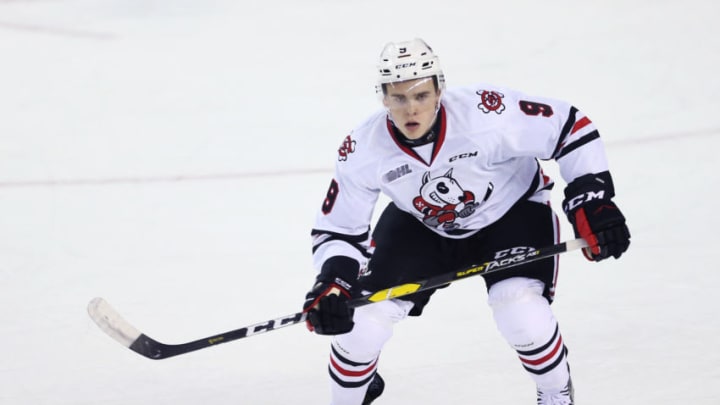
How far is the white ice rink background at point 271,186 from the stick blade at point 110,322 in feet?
1.45

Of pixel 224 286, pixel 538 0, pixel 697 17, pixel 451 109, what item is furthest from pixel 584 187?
pixel 538 0

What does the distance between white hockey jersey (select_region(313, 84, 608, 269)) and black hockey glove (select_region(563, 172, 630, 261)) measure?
0.13 ft

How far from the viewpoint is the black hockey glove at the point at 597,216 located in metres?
2.80

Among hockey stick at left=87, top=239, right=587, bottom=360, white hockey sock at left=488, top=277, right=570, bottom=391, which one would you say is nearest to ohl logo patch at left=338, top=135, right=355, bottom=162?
hockey stick at left=87, top=239, right=587, bottom=360

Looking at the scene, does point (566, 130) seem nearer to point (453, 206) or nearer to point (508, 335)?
point (453, 206)

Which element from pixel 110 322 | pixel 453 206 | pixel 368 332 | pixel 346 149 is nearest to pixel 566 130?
pixel 453 206

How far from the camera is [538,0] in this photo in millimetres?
7371

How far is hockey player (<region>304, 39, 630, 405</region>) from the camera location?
9.20 ft

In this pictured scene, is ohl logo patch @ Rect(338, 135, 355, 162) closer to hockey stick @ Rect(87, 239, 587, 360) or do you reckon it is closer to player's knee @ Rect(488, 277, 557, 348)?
hockey stick @ Rect(87, 239, 587, 360)

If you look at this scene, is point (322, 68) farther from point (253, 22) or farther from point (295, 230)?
point (295, 230)

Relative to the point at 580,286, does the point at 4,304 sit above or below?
above

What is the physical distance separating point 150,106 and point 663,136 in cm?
280


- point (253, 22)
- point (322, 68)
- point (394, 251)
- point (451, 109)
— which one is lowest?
point (394, 251)

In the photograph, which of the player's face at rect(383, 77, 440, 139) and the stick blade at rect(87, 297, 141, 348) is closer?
the player's face at rect(383, 77, 440, 139)
